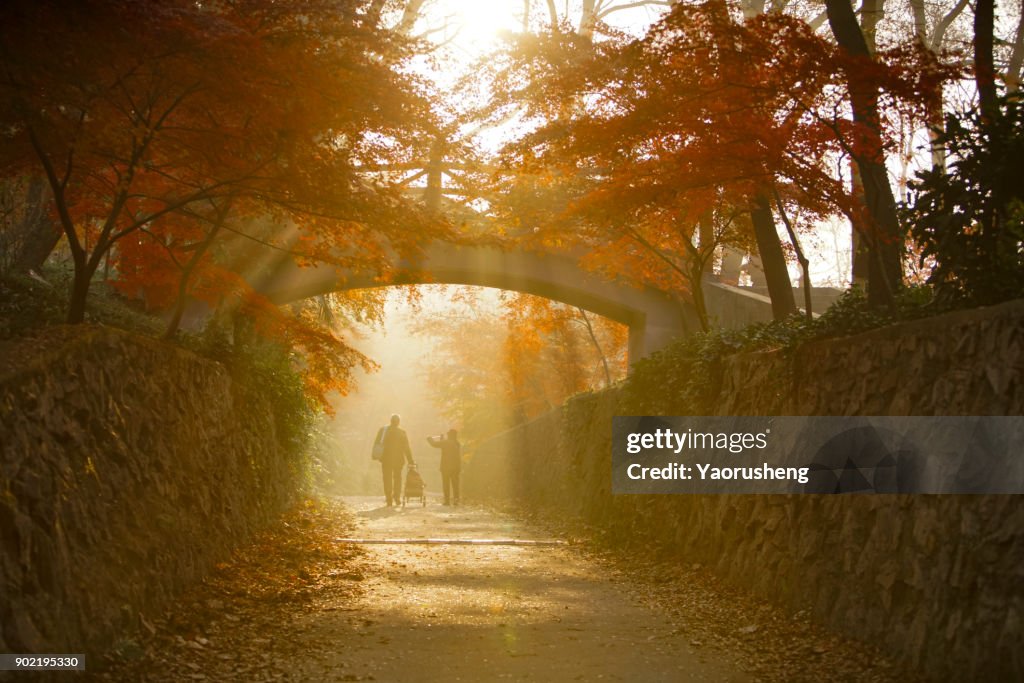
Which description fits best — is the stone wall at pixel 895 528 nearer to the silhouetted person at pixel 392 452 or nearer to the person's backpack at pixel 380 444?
the silhouetted person at pixel 392 452

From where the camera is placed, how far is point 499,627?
621cm

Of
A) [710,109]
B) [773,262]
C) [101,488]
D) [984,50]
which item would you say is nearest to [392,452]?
[773,262]

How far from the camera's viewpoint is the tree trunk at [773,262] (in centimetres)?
1159

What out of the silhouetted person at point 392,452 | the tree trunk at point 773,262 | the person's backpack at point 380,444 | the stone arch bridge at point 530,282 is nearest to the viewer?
the tree trunk at point 773,262

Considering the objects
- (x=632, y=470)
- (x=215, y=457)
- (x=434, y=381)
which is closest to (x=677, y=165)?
(x=632, y=470)

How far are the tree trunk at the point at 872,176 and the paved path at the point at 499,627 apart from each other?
348 cm

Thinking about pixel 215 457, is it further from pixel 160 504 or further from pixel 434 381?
pixel 434 381

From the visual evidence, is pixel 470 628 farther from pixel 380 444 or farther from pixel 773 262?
pixel 380 444

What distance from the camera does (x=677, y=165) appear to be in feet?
30.0

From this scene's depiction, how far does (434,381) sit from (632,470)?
69.5 feet

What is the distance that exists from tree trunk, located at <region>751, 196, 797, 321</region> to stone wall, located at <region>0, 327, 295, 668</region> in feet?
22.0

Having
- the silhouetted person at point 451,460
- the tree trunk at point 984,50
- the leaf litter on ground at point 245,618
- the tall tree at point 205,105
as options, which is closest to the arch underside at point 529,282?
the silhouetted person at point 451,460

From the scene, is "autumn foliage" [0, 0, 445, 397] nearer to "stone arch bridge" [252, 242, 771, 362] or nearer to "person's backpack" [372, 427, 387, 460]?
"person's backpack" [372, 427, 387, 460]

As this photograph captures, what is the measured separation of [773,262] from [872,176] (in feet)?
10.5
